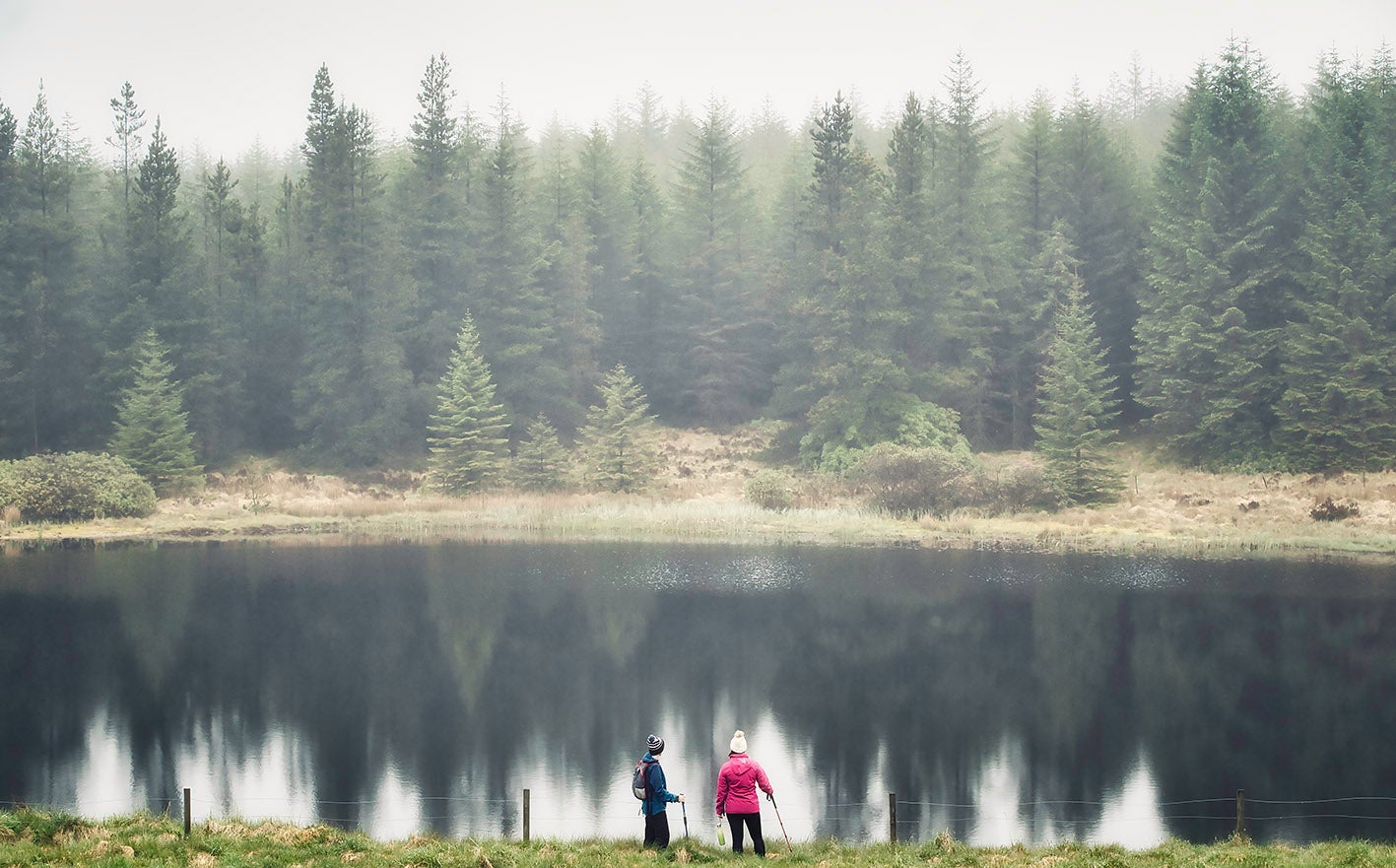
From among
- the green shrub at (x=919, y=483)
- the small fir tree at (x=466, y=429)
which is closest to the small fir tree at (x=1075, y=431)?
the green shrub at (x=919, y=483)

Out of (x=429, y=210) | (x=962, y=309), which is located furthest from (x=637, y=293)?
(x=962, y=309)

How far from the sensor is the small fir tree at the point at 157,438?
50.3 meters

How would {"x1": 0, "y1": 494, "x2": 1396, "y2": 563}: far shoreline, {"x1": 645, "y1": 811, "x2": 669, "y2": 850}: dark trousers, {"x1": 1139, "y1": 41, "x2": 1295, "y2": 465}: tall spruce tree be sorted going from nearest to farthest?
{"x1": 645, "y1": 811, "x2": 669, "y2": 850}: dark trousers, {"x1": 0, "y1": 494, "x2": 1396, "y2": 563}: far shoreline, {"x1": 1139, "y1": 41, "x2": 1295, "y2": 465}: tall spruce tree

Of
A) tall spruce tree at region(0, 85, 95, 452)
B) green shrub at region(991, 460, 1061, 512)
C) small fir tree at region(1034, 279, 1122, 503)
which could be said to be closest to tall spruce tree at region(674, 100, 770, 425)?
small fir tree at region(1034, 279, 1122, 503)

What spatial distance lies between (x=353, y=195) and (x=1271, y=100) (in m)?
47.6

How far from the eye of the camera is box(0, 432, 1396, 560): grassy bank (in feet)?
126

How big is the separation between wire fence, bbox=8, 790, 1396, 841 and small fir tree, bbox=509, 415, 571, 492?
117 feet

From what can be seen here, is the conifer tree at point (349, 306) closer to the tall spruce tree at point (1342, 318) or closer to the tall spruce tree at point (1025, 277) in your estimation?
the tall spruce tree at point (1025, 277)

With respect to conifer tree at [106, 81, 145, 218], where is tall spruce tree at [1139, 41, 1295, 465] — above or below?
below

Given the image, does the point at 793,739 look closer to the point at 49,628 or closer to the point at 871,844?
the point at 871,844

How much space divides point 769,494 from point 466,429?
16543mm

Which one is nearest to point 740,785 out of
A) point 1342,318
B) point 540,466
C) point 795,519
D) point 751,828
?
point 751,828

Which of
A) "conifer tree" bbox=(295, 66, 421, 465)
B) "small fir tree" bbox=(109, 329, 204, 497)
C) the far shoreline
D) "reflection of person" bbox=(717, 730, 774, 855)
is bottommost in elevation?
"reflection of person" bbox=(717, 730, 774, 855)

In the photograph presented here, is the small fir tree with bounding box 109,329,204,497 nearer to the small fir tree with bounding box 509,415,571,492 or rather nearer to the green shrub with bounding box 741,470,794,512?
the small fir tree with bounding box 509,415,571,492
